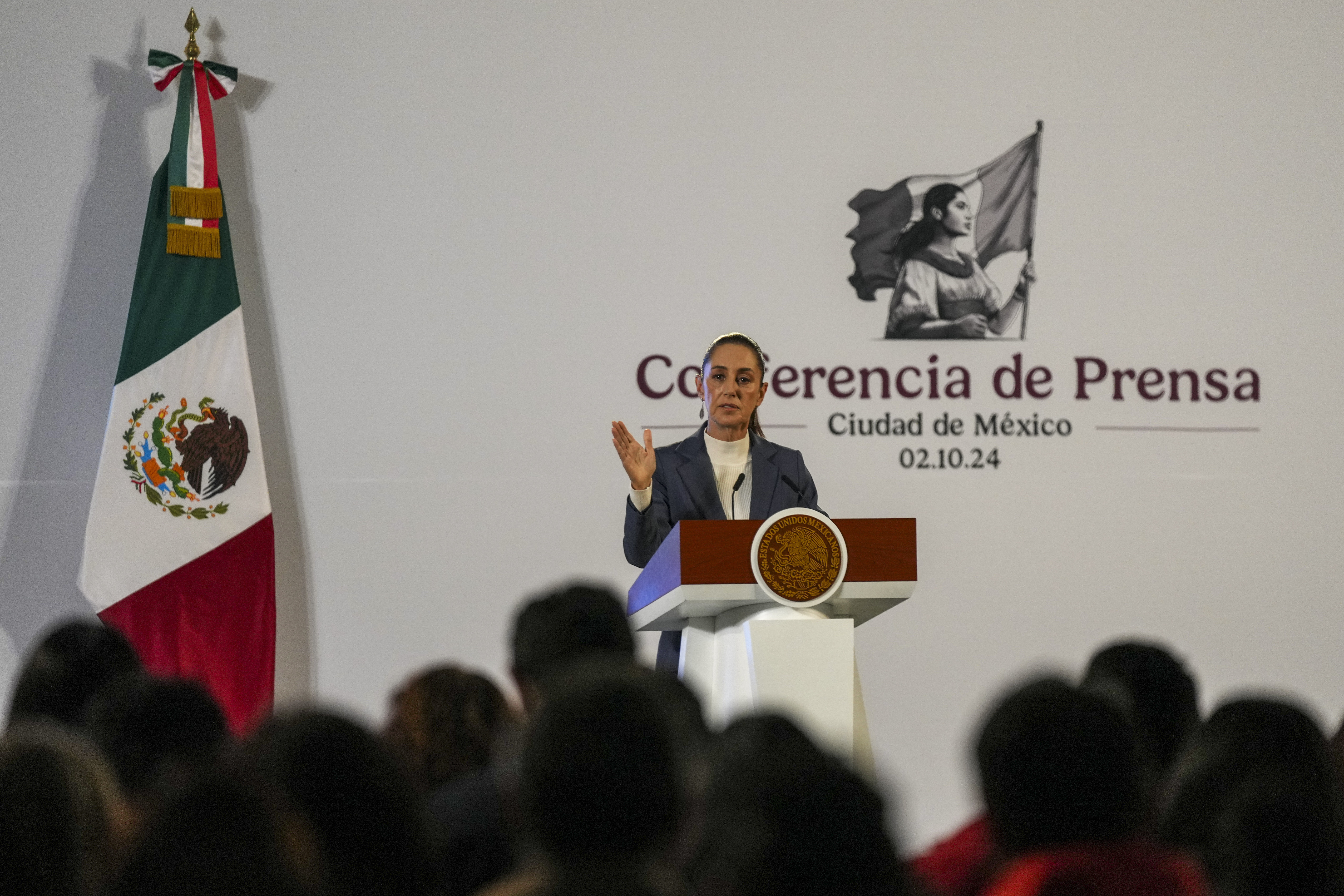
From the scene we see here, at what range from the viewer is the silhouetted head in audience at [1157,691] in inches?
88.0

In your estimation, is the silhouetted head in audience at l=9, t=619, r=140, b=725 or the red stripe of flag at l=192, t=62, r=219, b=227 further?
the red stripe of flag at l=192, t=62, r=219, b=227

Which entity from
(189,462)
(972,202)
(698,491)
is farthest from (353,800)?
(972,202)

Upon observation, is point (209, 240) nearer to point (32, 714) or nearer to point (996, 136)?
point (996, 136)

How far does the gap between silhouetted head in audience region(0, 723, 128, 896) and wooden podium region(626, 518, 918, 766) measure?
1664 mm

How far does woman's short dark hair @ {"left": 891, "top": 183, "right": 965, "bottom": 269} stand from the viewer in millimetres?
5719

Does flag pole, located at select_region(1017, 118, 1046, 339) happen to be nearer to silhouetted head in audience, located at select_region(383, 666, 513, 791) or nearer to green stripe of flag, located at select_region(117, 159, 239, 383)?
green stripe of flag, located at select_region(117, 159, 239, 383)

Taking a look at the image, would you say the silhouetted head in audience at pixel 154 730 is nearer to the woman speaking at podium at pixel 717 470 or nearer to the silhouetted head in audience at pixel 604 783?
the silhouetted head in audience at pixel 604 783

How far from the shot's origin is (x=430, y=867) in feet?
4.25

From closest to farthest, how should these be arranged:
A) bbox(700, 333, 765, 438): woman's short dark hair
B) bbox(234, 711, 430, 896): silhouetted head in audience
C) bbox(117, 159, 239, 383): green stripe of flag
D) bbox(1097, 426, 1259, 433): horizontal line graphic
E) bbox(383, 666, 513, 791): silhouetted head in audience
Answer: bbox(234, 711, 430, 896): silhouetted head in audience
bbox(383, 666, 513, 791): silhouetted head in audience
bbox(700, 333, 765, 438): woman's short dark hair
bbox(117, 159, 239, 383): green stripe of flag
bbox(1097, 426, 1259, 433): horizontal line graphic

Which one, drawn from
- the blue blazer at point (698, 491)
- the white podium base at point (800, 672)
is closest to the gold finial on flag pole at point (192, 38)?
the blue blazer at point (698, 491)

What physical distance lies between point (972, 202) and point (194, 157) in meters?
3.16

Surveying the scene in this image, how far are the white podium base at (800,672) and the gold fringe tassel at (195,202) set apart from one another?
3177mm

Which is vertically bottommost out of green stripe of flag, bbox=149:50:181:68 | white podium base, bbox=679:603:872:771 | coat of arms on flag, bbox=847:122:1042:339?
white podium base, bbox=679:603:872:771

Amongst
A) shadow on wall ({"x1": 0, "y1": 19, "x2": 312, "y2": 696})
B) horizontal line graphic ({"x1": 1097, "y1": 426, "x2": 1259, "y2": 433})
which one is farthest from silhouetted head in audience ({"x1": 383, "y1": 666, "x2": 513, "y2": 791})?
horizontal line graphic ({"x1": 1097, "y1": 426, "x2": 1259, "y2": 433})
